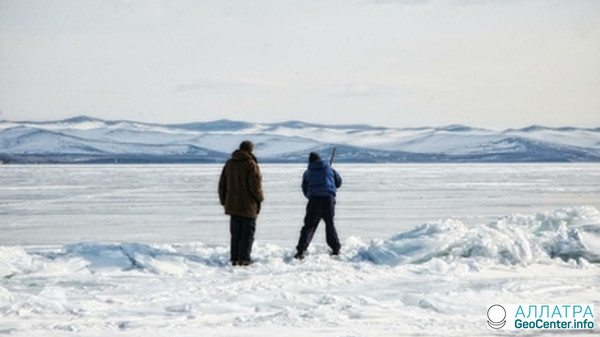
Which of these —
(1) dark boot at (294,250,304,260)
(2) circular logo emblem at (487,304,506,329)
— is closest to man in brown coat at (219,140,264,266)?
(1) dark boot at (294,250,304,260)

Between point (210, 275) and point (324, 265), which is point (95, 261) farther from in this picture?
point (324, 265)

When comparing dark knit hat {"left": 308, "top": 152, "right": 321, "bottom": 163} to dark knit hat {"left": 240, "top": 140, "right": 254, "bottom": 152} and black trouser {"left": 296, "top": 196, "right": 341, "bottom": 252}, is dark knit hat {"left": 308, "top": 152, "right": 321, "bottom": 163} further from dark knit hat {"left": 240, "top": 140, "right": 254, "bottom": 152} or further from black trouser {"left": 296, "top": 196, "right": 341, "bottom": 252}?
dark knit hat {"left": 240, "top": 140, "right": 254, "bottom": 152}

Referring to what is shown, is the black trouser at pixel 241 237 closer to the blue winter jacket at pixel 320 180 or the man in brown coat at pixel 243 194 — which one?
the man in brown coat at pixel 243 194

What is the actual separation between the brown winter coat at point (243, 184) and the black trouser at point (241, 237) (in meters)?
0.09

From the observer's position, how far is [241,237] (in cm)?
952

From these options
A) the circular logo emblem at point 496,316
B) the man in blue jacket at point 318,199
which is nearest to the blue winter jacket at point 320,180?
the man in blue jacket at point 318,199

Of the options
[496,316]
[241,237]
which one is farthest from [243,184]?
[496,316]

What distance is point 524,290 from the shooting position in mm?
7574

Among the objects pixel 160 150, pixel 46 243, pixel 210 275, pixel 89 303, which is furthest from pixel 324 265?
pixel 160 150

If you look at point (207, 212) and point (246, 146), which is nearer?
point (246, 146)

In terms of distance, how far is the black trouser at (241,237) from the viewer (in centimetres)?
947

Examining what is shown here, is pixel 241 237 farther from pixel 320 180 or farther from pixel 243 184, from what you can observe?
pixel 320 180

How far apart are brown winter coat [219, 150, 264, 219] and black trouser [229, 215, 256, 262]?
0.29 feet

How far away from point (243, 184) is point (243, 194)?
0.36 feet
